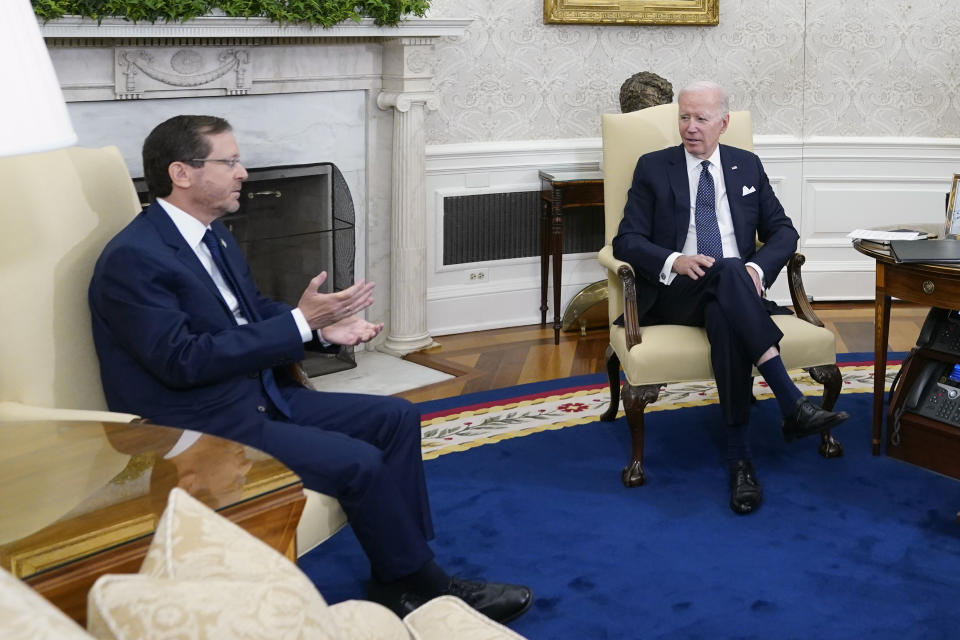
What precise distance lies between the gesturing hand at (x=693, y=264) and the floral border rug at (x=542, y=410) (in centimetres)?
77

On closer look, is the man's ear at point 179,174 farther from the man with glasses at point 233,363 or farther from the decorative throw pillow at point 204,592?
the decorative throw pillow at point 204,592

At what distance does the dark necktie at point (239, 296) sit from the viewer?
2.86m

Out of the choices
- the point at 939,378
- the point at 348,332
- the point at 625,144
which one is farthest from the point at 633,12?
the point at 348,332

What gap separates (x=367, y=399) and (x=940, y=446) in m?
1.99

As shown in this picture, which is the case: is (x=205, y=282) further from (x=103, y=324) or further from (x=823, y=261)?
(x=823, y=261)

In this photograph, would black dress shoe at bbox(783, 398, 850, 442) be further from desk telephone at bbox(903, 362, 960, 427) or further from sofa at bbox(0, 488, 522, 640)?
sofa at bbox(0, 488, 522, 640)

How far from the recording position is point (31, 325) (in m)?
2.68

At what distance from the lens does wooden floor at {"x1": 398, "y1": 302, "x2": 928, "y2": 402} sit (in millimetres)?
4922

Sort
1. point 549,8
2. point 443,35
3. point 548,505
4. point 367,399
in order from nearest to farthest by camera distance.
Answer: point 367,399
point 548,505
point 443,35
point 549,8

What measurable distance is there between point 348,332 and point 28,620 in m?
1.94

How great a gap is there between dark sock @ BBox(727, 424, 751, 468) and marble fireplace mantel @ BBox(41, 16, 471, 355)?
1.99 meters

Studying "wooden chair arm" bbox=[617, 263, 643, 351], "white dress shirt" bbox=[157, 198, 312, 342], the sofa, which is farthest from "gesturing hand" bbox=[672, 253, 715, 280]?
the sofa

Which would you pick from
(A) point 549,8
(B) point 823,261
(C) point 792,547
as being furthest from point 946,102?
(C) point 792,547

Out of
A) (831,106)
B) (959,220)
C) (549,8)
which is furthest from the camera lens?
(831,106)
